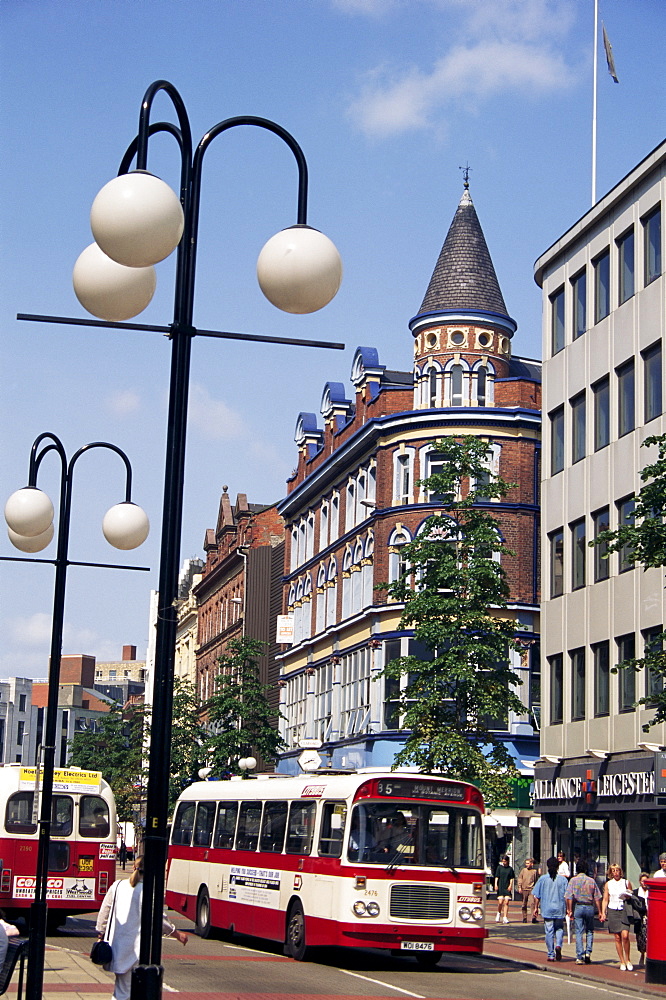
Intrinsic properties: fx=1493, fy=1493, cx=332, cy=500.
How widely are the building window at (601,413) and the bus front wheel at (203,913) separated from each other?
16967 millimetres

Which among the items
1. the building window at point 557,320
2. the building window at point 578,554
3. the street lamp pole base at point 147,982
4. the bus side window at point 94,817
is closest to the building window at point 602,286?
the building window at point 557,320

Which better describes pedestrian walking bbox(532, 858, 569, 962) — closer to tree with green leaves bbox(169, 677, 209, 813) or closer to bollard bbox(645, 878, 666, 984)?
bollard bbox(645, 878, 666, 984)

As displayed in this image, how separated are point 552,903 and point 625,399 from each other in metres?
16.7

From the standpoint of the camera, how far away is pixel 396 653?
50938mm

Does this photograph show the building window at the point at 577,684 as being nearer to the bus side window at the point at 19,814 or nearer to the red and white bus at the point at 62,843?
the red and white bus at the point at 62,843

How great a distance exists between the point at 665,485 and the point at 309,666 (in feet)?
132

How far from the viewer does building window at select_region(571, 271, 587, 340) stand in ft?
136

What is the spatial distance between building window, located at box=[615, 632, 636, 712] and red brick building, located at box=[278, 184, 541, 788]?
10367mm

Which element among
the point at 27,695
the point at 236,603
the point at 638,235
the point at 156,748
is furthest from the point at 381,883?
the point at 27,695

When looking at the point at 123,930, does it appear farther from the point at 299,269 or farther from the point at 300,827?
the point at 300,827

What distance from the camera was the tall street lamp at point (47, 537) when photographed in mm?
15469

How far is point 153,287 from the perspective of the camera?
9.45 metres

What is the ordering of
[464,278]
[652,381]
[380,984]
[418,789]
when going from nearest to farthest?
1. [380,984]
2. [418,789]
3. [652,381]
4. [464,278]

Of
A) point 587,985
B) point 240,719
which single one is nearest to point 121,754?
point 240,719
